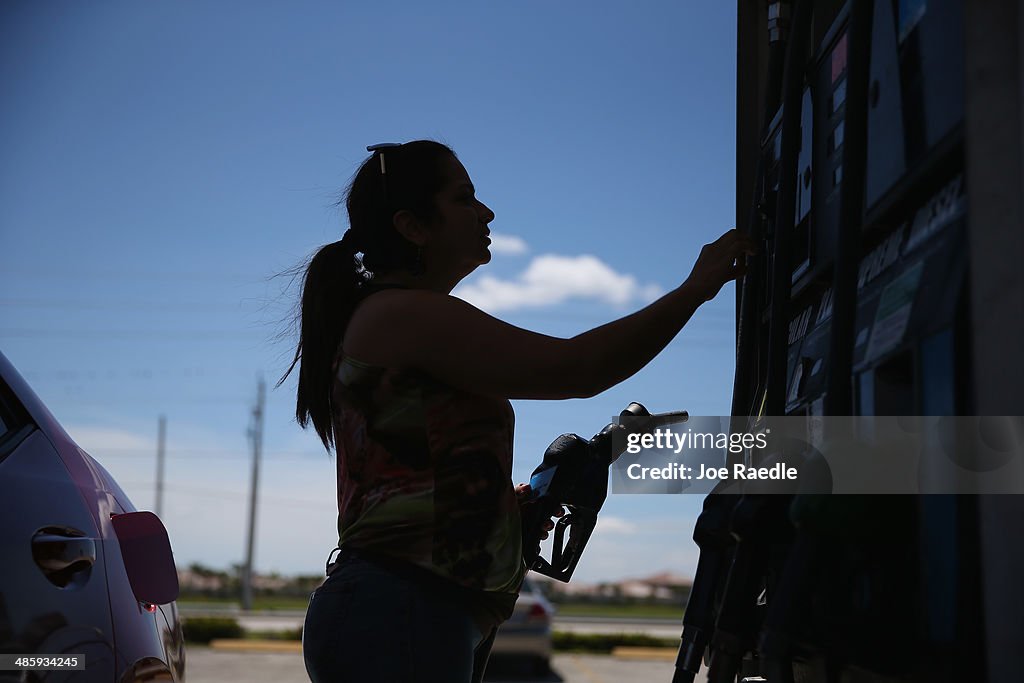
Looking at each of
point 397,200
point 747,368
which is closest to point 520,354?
point 397,200

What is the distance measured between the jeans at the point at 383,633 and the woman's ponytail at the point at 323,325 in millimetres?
285

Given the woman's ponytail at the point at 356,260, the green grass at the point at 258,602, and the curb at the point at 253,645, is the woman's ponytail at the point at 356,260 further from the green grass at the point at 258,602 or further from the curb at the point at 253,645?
the green grass at the point at 258,602

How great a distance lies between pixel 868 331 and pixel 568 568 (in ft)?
2.63

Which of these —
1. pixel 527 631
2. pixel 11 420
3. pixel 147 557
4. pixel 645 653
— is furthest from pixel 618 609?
pixel 11 420

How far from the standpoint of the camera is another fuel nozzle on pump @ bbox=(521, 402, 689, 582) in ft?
5.90

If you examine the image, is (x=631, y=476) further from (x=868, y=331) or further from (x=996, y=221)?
(x=996, y=221)

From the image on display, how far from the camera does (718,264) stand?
1.50 meters

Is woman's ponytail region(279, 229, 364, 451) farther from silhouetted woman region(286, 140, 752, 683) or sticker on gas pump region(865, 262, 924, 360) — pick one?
sticker on gas pump region(865, 262, 924, 360)

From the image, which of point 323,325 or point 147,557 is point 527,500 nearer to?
point 323,325

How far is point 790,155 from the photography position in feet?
5.04

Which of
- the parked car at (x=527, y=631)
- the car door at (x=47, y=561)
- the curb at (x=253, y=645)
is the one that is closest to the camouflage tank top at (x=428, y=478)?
the car door at (x=47, y=561)

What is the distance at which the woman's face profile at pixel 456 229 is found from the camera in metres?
1.68

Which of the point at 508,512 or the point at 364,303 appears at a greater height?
the point at 364,303

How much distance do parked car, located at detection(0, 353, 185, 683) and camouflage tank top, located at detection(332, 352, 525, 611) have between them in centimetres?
50
